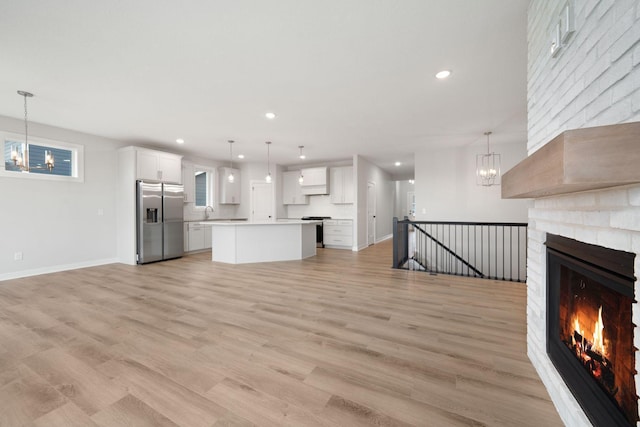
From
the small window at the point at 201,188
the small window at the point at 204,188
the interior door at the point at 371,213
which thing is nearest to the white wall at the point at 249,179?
the small window at the point at 204,188

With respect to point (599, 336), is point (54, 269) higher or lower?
lower

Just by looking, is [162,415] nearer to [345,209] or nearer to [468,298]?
[468,298]

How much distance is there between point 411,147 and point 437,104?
104 inches

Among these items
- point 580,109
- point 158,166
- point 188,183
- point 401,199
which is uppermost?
point 158,166

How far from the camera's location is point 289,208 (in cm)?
895

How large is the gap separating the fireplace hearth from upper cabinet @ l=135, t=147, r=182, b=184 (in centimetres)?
667

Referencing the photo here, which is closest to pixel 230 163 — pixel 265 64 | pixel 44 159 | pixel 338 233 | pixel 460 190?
pixel 338 233

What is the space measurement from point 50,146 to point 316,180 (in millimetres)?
5830

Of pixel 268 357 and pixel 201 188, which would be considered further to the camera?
pixel 201 188

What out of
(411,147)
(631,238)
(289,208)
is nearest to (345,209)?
(289,208)

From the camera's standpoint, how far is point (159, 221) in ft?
19.1

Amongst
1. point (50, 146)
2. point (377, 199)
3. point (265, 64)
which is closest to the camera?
point (265, 64)

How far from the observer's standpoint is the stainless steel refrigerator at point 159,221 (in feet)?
18.0

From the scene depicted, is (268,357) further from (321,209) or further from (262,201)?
(262,201)
